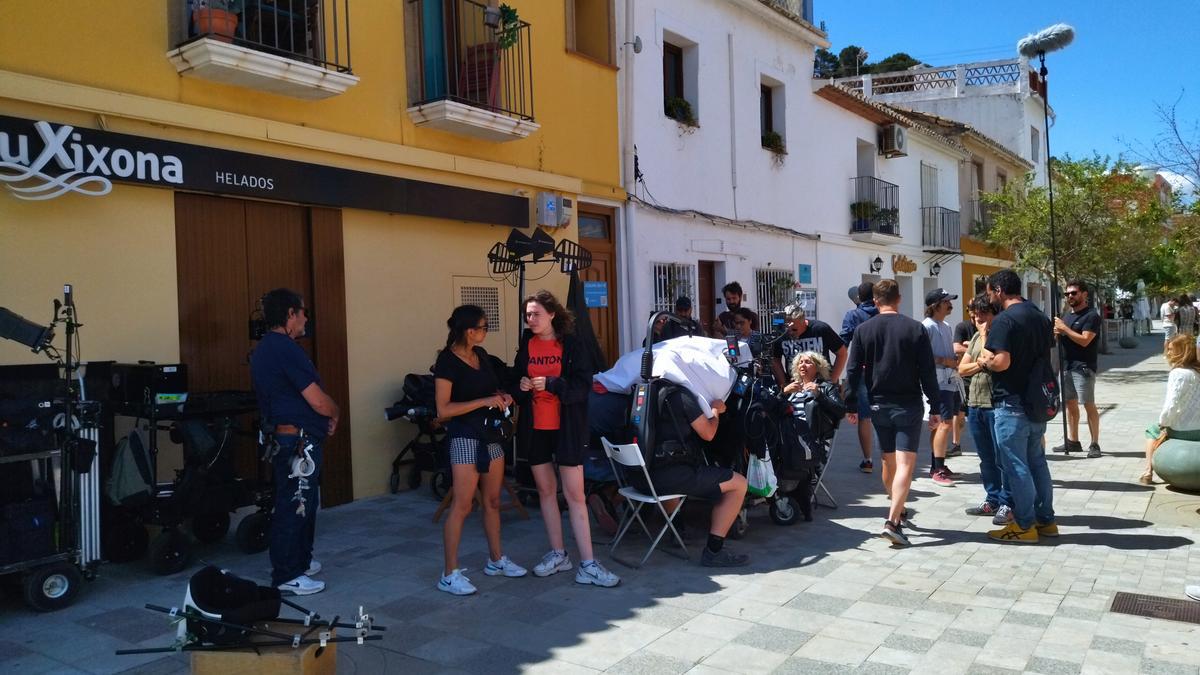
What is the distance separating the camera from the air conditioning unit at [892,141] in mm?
17688

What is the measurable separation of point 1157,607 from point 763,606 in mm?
1970

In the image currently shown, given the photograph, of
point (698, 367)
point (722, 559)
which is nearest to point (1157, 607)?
point (722, 559)

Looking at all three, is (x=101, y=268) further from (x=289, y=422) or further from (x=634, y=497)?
(x=634, y=497)

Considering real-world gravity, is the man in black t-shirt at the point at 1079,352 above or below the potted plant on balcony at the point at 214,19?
below

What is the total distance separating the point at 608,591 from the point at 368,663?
1465 mm

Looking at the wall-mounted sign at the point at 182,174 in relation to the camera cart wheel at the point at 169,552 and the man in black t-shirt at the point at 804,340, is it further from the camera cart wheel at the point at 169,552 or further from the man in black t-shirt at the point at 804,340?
the man in black t-shirt at the point at 804,340

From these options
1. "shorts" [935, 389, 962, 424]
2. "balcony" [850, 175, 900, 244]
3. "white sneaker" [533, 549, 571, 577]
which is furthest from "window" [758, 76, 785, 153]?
"white sneaker" [533, 549, 571, 577]

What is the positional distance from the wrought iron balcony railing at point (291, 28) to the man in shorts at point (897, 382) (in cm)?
452

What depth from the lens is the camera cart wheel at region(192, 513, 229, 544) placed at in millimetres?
6148

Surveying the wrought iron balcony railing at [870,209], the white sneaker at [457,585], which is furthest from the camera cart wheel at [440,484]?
the wrought iron balcony railing at [870,209]

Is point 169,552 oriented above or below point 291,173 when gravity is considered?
below

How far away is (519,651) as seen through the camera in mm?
4215

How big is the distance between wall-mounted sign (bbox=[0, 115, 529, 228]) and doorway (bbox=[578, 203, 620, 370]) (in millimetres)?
2280

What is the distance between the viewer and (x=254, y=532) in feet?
19.6
